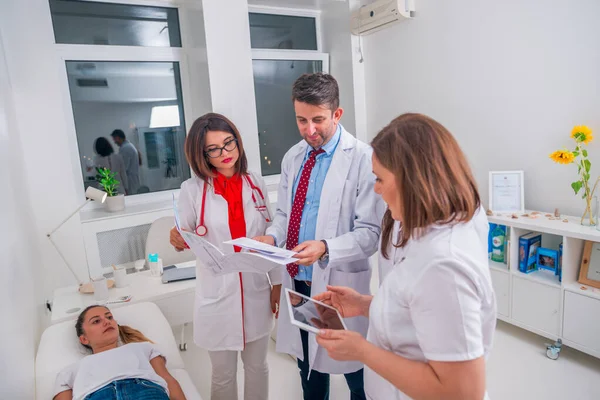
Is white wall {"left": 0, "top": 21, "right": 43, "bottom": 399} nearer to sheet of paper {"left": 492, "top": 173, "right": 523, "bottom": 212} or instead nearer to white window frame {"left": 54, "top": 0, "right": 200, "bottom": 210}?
white window frame {"left": 54, "top": 0, "right": 200, "bottom": 210}

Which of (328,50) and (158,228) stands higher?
(328,50)

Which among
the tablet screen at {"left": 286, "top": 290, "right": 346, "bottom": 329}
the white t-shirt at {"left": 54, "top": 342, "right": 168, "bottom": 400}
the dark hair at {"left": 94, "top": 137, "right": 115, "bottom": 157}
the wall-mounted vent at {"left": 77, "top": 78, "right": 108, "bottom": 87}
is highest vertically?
the wall-mounted vent at {"left": 77, "top": 78, "right": 108, "bottom": 87}

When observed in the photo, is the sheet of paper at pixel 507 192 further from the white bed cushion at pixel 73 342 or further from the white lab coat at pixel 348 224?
the white bed cushion at pixel 73 342

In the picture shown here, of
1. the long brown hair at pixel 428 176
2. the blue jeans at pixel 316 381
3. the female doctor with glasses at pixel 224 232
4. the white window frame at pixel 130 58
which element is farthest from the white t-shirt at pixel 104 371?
the white window frame at pixel 130 58

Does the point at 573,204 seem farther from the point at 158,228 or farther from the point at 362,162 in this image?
the point at 158,228

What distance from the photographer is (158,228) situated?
293 cm

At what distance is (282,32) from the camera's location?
398 centimetres

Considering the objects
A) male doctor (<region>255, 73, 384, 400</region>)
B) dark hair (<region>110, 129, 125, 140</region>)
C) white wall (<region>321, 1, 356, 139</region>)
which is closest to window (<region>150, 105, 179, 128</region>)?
dark hair (<region>110, 129, 125, 140</region>)

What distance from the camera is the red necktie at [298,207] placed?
1.62 metres

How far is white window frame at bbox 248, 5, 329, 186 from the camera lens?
12.5ft

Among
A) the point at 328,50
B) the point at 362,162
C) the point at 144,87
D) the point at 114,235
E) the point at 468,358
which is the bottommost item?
the point at 114,235

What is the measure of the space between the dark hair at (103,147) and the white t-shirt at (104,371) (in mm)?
2029

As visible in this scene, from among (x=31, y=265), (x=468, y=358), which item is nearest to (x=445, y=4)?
(x=468, y=358)

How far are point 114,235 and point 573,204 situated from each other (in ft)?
10.7
